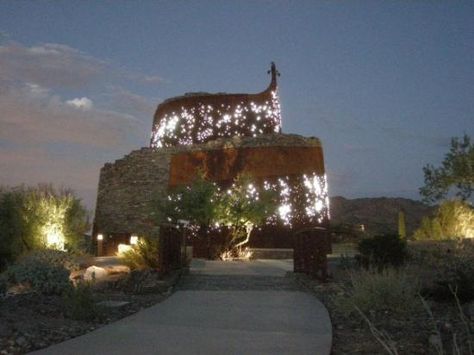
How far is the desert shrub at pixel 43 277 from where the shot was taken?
34.4 ft

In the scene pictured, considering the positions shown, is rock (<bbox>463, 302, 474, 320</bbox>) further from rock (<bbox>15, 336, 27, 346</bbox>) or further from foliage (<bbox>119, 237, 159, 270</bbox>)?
foliage (<bbox>119, 237, 159, 270</bbox>)

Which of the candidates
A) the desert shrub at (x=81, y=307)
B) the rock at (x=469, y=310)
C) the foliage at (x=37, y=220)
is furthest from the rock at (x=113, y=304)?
the foliage at (x=37, y=220)

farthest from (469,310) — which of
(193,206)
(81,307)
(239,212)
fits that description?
(193,206)

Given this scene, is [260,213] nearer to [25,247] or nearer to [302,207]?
[302,207]

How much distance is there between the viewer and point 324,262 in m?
13.0

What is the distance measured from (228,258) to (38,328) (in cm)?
1420

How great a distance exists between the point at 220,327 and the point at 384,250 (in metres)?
9.47

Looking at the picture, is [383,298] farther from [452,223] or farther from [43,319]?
[452,223]

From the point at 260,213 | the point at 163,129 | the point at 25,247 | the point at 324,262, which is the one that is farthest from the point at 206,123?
the point at 324,262

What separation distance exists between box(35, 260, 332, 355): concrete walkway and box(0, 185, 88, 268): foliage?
10.3 m

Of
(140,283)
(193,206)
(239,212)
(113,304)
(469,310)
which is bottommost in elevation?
(469,310)

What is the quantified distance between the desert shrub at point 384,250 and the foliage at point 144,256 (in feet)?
18.0

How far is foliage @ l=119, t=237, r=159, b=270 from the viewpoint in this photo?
1436 centimetres

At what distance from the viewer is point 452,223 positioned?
2216 centimetres
